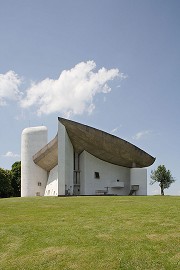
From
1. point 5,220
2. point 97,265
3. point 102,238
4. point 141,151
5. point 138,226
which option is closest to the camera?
point 97,265

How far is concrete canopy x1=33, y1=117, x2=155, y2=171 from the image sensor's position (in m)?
35.1

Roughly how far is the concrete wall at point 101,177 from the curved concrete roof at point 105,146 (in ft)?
2.62

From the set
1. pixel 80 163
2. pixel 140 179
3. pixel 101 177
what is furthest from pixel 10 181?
pixel 140 179

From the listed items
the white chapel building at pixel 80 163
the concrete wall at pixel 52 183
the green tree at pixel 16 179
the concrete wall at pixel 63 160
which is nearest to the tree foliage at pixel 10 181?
the green tree at pixel 16 179

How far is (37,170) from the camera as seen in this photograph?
4578cm

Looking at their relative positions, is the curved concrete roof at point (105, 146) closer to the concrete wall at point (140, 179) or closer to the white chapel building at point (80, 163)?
the white chapel building at point (80, 163)

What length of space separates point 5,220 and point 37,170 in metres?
33.0

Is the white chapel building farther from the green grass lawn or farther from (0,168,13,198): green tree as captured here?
the green grass lawn

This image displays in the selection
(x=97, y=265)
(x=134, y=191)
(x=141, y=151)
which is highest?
(x=141, y=151)

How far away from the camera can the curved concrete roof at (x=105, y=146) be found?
34.8m

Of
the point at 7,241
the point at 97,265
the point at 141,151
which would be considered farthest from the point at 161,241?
the point at 141,151

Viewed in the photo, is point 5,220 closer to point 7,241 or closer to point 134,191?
point 7,241

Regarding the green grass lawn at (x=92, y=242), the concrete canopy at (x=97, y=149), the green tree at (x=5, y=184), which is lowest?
the green tree at (x=5, y=184)

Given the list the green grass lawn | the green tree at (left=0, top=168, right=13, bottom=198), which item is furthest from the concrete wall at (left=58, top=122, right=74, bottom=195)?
the green tree at (left=0, top=168, right=13, bottom=198)
